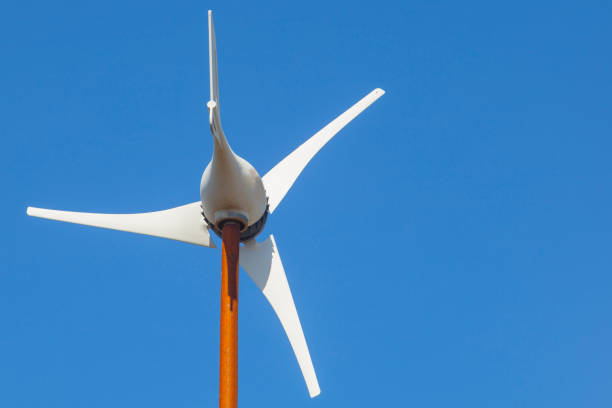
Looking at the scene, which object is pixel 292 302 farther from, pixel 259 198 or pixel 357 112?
pixel 357 112

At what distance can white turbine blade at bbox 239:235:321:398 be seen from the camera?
15.0 m

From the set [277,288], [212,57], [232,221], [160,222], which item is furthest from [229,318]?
[212,57]

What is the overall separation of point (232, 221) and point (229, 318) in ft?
5.91

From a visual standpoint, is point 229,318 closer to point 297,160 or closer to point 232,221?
point 232,221

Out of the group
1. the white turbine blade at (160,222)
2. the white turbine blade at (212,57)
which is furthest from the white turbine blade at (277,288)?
the white turbine blade at (212,57)

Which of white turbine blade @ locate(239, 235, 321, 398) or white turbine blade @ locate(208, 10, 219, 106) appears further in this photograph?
white turbine blade @ locate(239, 235, 321, 398)

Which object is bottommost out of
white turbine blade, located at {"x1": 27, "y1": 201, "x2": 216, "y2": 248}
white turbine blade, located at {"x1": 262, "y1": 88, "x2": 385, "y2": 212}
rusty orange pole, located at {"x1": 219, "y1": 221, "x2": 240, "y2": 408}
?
rusty orange pole, located at {"x1": 219, "y1": 221, "x2": 240, "y2": 408}

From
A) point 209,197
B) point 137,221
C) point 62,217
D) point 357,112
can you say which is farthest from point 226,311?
point 357,112

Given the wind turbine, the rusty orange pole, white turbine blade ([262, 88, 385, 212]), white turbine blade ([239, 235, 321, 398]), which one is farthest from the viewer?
white turbine blade ([262, 88, 385, 212])

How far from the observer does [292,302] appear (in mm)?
15312

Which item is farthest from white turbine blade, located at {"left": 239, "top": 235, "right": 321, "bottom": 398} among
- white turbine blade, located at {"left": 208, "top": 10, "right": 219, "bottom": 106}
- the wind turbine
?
white turbine blade, located at {"left": 208, "top": 10, "right": 219, "bottom": 106}

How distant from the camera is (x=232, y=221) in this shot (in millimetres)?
14320

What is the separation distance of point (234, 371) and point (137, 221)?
13.9 ft

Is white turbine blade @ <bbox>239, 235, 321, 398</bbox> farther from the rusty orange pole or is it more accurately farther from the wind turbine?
the rusty orange pole
